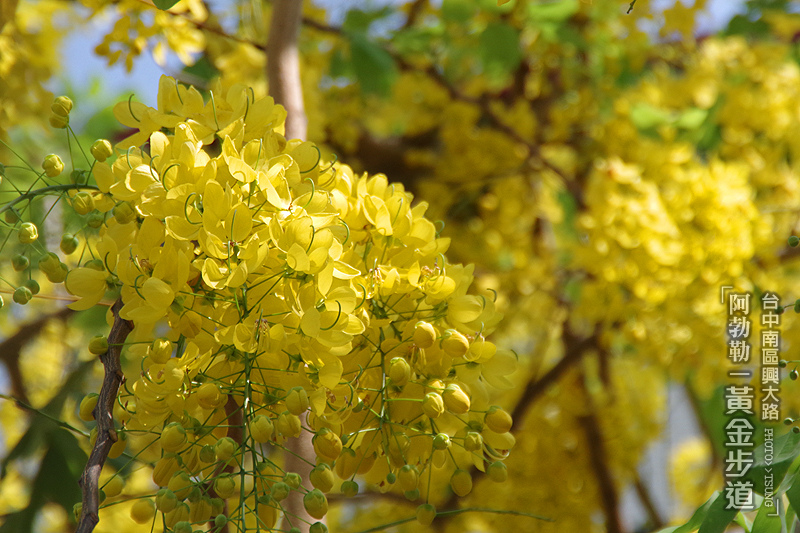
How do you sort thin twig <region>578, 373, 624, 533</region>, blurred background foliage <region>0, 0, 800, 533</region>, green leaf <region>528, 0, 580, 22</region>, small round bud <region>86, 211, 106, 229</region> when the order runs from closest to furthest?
small round bud <region>86, 211, 106, 229</region>
blurred background foliage <region>0, 0, 800, 533</region>
green leaf <region>528, 0, 580, 22</region>
thin twig <region>578, 373, 624, 533</region>

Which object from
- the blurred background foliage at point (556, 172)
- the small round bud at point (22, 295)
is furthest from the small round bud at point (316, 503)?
the blurred background foliage at point (556, 172)

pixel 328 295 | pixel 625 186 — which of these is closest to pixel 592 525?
pixel 625 186

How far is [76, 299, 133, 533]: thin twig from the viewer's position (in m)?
0.41

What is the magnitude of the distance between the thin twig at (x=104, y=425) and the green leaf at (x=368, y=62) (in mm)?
847

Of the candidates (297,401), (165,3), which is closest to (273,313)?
(297,401)

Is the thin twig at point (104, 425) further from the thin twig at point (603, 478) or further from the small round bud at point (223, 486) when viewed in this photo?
the thin twig at point (603, 478)

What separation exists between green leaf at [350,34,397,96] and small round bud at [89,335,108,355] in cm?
89

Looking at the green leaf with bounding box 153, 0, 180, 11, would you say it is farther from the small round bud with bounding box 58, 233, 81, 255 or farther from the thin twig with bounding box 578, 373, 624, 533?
the thin twig with bounding box 578, 373, 624, 533

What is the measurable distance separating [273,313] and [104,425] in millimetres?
125

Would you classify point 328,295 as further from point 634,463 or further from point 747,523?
point 634,463

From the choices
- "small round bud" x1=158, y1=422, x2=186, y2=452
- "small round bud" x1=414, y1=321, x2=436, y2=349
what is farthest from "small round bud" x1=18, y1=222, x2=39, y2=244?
"small round bud" x1=414, y1=321, x2=436, y2=349

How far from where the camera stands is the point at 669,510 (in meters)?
2.44

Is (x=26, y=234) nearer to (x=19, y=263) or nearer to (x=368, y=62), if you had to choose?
(x=19, y=263)

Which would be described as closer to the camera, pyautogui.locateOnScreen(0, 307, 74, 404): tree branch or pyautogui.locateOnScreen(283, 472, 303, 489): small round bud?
pyautogui.locateOnScreen(283, 472, 303, 489): small round bud
